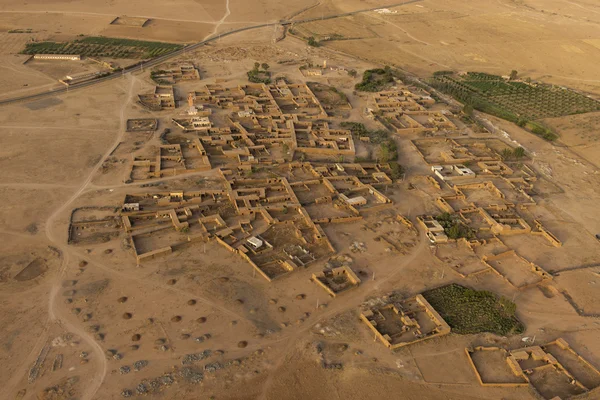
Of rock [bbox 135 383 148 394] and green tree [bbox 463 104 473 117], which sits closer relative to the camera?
rock [bbox 135 383 148 394]

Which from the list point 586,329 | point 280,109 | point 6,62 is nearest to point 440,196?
point 586,329

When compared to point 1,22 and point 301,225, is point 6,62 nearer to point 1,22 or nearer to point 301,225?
point 1,22

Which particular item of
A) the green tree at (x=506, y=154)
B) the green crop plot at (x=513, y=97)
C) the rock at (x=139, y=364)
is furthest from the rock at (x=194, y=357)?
the green crop plot at (x=513, y=97)

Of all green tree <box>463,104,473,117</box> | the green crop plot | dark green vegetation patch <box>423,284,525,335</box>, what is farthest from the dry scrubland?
the green crop plot

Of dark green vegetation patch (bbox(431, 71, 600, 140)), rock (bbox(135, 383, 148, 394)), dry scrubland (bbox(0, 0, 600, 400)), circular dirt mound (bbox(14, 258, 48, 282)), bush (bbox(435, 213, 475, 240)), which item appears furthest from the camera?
dark green vegetation patch (bbox(431, 71, 600, 140))

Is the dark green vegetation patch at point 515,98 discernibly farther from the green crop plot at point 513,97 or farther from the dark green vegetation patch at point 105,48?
the dark green vegetation patch at point 105,48

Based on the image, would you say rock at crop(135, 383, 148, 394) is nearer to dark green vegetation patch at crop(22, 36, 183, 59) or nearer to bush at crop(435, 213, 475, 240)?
bush at crop(435, 213, 475, 240)
